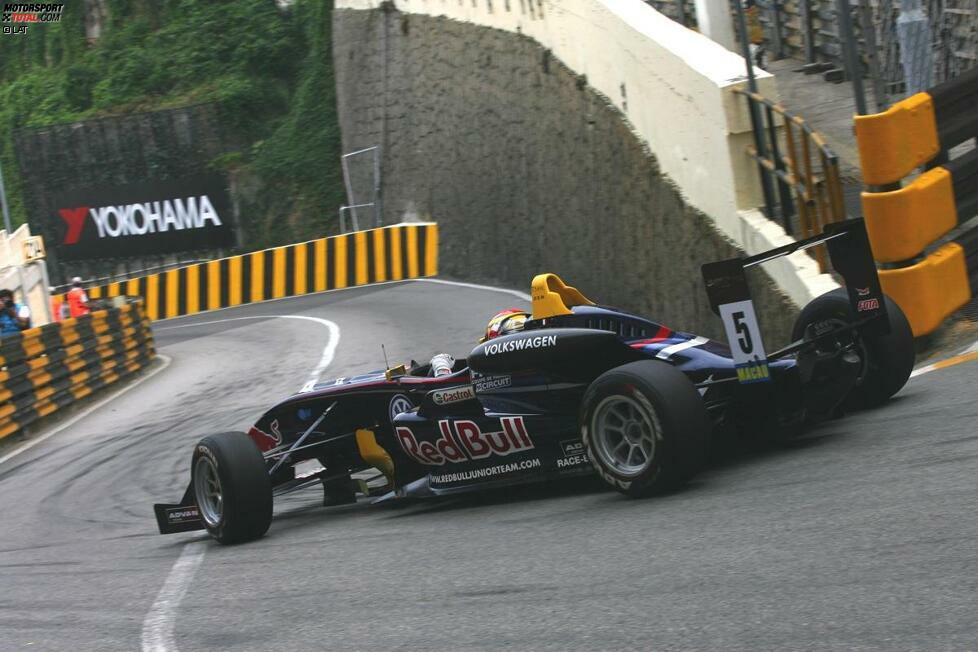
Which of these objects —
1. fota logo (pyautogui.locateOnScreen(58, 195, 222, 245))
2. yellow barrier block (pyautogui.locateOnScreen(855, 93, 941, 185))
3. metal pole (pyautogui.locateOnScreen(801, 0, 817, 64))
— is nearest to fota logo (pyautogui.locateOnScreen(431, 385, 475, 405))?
yellow barrier block (pyautogui.locateOnScreen(855, 93, 941, 185))

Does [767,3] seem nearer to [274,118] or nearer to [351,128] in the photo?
[351,128]

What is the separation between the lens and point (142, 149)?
37.2m

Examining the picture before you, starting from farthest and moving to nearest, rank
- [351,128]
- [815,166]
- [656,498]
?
1. [351,128]
2. [815,166]
3. [656,498]

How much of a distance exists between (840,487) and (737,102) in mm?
5440

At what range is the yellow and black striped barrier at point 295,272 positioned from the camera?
2808 cm

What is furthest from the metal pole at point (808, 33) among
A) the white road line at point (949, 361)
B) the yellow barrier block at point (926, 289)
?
the white road line at point (949, 361)

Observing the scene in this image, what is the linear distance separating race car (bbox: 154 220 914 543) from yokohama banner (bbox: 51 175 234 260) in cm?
2851

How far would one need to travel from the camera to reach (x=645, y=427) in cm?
596

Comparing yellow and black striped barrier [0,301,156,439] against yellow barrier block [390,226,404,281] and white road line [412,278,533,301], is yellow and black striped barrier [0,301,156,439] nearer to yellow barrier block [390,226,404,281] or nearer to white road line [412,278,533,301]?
white road line [412,278,533,301]

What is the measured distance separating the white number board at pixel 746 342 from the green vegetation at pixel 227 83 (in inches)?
1123

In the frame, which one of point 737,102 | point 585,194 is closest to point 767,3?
point 585,194

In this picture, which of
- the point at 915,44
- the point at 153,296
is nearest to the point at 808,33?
the point at 915,44

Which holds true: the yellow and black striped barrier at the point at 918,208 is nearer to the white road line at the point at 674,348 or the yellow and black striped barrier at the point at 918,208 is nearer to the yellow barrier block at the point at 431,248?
the white road line at the point at 674,348

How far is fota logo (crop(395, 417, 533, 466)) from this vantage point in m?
6.80
